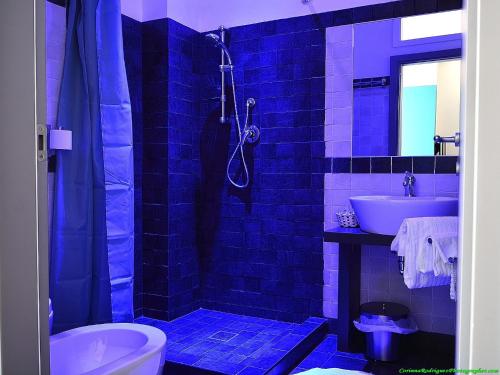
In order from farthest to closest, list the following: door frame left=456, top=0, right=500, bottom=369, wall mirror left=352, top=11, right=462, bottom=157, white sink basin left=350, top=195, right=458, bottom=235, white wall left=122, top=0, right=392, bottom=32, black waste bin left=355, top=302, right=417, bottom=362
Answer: white wall left=122, top=0, right=392, bottom=32 < wall mirror left=352, top=11, right=462, bottom=157 < black waste bin left=355, top=302, right=417, bottom=362 < white sink basin left=350, top=195, right=458, bottom=235 < door frame left=456, top=0, right=500, bottom=369

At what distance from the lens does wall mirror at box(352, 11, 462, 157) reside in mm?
2613

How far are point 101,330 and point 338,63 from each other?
6.72 feet

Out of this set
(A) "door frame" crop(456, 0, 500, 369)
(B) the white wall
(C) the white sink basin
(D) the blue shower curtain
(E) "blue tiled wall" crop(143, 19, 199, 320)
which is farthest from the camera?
(E) "blue tiled wall" crop(143, 19, 199, 320)

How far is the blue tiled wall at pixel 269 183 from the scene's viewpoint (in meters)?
3.02

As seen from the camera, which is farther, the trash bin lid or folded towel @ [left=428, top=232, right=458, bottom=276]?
the trash bin lid

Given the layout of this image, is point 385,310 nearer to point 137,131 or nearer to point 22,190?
point 137,131

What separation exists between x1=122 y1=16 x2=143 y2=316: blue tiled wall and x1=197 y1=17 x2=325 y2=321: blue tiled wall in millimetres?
445

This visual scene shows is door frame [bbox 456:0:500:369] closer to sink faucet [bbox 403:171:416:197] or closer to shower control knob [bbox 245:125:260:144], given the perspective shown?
sink faucet [bbox 403:171:416:197]

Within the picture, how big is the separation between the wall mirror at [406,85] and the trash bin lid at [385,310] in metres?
0.89

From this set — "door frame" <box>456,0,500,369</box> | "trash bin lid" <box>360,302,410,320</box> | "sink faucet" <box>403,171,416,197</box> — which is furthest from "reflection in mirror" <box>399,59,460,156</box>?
"door frame" <box>456,0,500,369</box>

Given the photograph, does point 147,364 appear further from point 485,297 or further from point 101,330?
point 485,297

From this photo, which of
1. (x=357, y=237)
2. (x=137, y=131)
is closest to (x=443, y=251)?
(x=357, y=237)

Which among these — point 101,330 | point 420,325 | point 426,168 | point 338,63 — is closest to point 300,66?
point 338,63

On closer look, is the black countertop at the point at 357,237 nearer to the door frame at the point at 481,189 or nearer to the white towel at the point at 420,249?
the white towel at the point at 420,249
